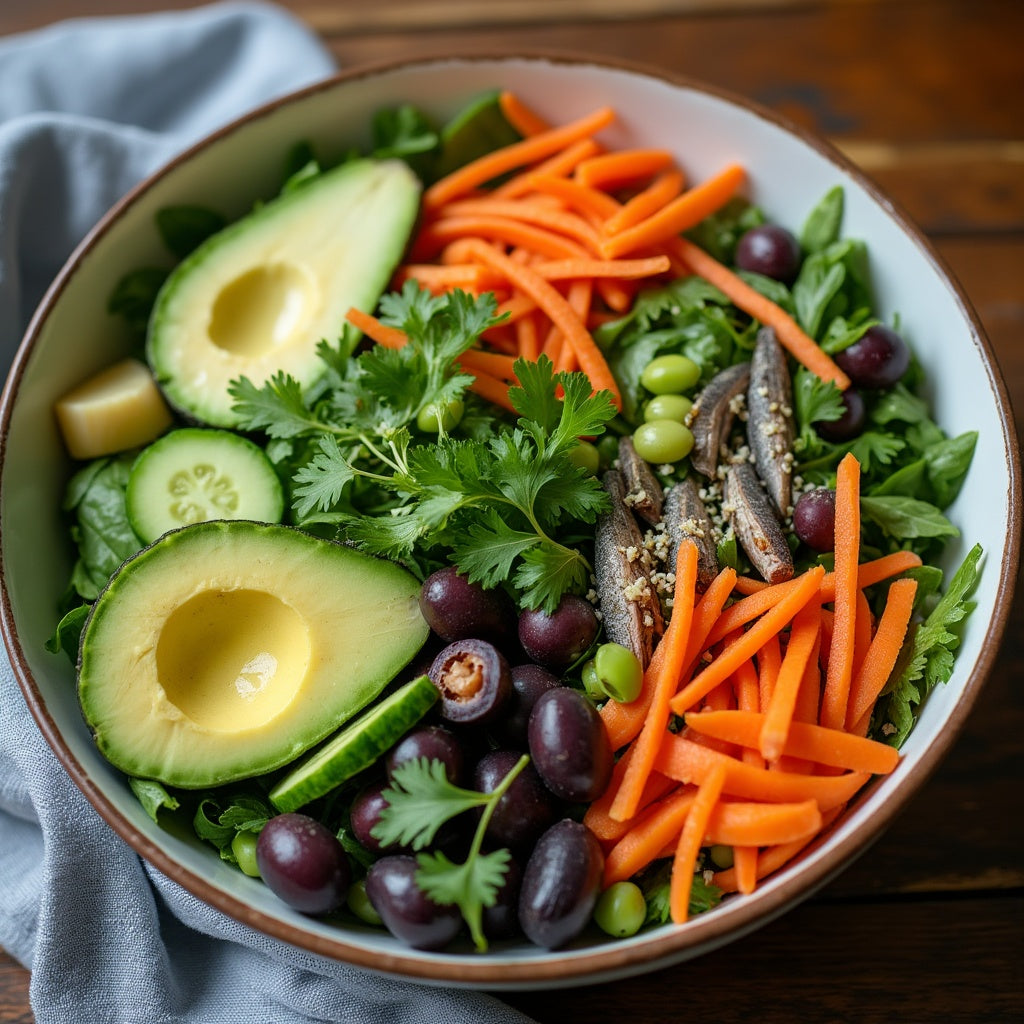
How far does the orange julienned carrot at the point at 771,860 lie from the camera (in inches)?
68.4

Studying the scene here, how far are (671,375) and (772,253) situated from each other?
406 millimetres

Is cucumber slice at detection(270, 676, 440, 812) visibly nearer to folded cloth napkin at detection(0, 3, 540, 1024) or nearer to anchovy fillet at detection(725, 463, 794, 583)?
folded cloth napkin at detection(0, 3, 540, 1024)

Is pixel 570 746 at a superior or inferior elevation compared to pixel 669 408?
inferior

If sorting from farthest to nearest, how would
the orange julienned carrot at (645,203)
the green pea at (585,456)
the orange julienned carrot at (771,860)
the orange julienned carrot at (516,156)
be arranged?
the orange julienned carrot at (516,156), the orange julienned carrot at (645,203), the green pea at (585,456), the orange julienned carrot at (771,860)

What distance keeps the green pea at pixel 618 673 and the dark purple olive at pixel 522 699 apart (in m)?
0.11

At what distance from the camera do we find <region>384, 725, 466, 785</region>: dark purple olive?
1747 mm

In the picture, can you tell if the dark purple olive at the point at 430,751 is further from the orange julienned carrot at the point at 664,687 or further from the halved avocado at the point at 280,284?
the halved avocado at the point at 280,284

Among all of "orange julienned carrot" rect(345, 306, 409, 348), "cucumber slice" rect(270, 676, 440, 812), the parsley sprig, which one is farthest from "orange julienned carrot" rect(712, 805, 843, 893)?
"orange julienned carrot" rect(345, 306, 409, 348)

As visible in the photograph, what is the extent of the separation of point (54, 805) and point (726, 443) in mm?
1499

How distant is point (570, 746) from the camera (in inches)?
66.3

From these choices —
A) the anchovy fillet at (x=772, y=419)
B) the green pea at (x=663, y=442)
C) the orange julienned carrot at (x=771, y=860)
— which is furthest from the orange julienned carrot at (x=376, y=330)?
the orange julienned carrot at (x=771, y=860)

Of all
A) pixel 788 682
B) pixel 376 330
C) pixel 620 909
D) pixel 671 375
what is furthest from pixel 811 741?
pixel 376 330

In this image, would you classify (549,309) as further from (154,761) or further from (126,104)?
(126,104)

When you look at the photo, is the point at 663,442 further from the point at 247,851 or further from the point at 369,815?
the point at 247,851
